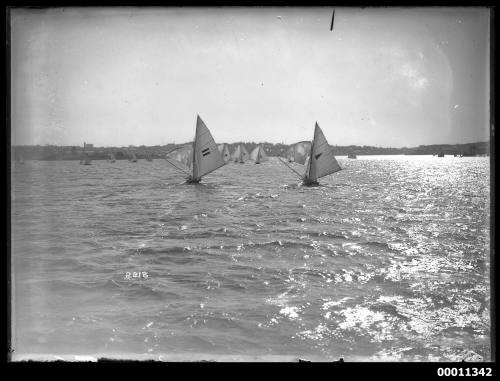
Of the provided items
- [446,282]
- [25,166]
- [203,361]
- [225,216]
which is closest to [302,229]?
[225,216]

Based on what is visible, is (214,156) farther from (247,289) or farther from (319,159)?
(247,289)

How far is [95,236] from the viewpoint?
1808 cm

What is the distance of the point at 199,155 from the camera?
126 ft

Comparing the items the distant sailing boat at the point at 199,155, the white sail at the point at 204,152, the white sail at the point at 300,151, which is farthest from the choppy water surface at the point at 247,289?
the white sail at the point at 300,151

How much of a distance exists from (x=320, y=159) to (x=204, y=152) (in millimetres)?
10663

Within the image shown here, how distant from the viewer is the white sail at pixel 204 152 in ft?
118

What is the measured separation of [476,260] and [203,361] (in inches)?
510

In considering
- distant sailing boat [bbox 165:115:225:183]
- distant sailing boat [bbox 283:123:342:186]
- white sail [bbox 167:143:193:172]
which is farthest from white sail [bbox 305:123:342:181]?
white sail [bbox 167:143:193:172]

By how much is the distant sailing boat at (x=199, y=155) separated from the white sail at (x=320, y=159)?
28.9 feet

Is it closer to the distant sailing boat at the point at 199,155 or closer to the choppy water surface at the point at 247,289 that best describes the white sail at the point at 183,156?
the distant sailing boat at the point at 199,155

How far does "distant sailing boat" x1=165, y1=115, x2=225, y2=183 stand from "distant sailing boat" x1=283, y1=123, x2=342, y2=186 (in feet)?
28.4

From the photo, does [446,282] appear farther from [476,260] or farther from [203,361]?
[203,361]

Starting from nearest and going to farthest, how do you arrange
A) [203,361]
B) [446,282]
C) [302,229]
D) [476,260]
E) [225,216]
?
[203,361] < [446,282] < [476,260] < [302,229] < [225,216]
